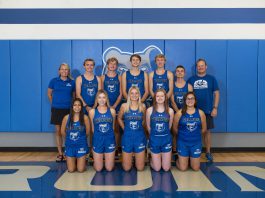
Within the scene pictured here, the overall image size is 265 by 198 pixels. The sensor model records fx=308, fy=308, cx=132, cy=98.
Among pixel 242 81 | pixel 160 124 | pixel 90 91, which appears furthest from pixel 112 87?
pixel 242 81

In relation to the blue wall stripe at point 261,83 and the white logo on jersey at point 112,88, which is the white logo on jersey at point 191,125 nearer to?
the white logo on jersey at point 112,88

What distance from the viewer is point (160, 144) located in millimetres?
4172

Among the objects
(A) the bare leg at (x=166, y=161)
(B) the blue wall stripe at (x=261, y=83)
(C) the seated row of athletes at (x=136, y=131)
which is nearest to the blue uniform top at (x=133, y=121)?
(C) the seated row of athletes at (x=136, y=131)

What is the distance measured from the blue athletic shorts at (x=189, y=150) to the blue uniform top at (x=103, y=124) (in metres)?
0.99

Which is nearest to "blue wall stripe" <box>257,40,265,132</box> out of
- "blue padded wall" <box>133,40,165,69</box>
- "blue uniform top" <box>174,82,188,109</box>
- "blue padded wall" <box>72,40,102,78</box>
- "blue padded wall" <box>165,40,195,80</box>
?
"blue padded wall" <box>165,40,195,80</box>

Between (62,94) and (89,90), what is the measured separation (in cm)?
45

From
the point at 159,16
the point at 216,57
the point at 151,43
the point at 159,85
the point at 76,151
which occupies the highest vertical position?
the point at 159,16

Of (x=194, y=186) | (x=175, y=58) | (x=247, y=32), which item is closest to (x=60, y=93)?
(x=175, y=58)

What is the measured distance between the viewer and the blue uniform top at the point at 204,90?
16.2ft

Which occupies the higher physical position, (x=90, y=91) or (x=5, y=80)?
(x=5, y=80)

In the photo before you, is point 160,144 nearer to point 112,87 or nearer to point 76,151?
point 76,151

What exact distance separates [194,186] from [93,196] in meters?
1.15

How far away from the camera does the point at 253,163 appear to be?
4.70 m

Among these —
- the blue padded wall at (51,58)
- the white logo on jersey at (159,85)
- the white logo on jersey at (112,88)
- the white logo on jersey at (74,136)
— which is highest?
the blue padded wall at (51,58)
